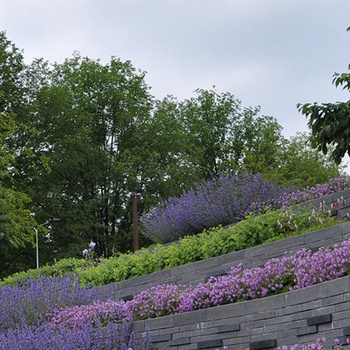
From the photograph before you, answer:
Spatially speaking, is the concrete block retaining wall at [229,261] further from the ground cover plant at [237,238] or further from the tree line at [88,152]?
the tree line at [88,152]

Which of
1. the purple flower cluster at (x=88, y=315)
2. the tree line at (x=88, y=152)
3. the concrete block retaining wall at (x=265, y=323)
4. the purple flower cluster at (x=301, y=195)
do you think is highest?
the tree line at (x=88, y=152)

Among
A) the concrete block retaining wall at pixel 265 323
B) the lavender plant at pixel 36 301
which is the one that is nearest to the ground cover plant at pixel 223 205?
the lavender plant at pixel 36 301

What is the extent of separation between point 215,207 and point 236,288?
685cm

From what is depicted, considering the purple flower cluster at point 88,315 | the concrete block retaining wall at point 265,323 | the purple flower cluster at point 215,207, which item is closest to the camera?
the concrete block retaining wall at point 265,323

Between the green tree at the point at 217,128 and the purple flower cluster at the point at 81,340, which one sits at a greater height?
the green tree at the point at 217,128

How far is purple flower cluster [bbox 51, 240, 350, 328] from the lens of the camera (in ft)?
23.9

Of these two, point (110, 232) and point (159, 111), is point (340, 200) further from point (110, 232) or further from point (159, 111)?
point (159, 111)

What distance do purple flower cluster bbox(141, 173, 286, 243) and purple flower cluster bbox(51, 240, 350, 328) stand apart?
16.9ft

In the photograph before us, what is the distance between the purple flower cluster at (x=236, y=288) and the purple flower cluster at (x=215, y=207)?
515 centimetres

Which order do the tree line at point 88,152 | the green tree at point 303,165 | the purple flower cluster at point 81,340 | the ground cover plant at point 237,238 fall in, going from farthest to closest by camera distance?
1. the green tree at point 303,165
2. the tree line at point 88,152
3. the ground cover plant at point 237,238
4. the purple flower cluster at point 81,340

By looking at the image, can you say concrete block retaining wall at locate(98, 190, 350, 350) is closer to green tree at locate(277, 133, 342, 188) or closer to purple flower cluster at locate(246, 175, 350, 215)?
purple flower cluster at locate(246, 175, 350, 215)

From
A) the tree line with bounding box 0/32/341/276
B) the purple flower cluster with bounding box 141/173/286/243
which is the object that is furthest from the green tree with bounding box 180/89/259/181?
the purple flower cluster with bounding box 141/173/286/243

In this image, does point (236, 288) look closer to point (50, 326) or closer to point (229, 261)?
point (229, 261)

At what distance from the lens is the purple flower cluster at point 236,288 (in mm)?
7285
